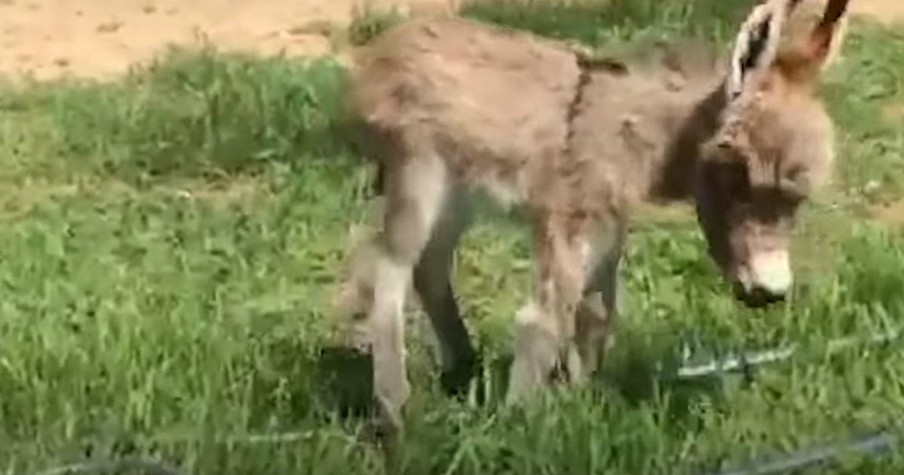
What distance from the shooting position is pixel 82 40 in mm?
8516

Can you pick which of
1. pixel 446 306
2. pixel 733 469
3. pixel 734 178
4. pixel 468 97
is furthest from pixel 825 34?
pixel 446 306

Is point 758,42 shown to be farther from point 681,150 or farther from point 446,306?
point 446,306

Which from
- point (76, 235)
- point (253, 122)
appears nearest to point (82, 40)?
point (253, 122)

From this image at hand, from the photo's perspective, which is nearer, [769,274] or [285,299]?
[769,274]

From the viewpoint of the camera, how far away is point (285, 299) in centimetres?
561

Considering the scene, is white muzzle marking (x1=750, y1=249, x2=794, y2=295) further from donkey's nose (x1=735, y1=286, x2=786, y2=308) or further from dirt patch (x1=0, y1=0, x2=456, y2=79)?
dirt patch (x1=0, y1=0, x2=456, y2=79)

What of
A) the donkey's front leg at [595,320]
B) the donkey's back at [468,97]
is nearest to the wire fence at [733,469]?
the donkey's front leg at [595,320]

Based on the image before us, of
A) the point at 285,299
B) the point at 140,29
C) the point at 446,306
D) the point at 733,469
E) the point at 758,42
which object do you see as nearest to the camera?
the point at 733,469

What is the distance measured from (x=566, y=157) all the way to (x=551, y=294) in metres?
0.28

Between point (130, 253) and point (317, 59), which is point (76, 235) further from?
point (317, 59)

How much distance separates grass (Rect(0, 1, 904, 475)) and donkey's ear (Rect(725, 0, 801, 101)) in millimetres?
632

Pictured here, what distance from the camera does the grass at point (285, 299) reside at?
14.3ft

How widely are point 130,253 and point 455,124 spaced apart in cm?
172

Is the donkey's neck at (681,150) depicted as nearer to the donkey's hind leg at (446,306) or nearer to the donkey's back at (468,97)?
the donkey's back at (468,97)
